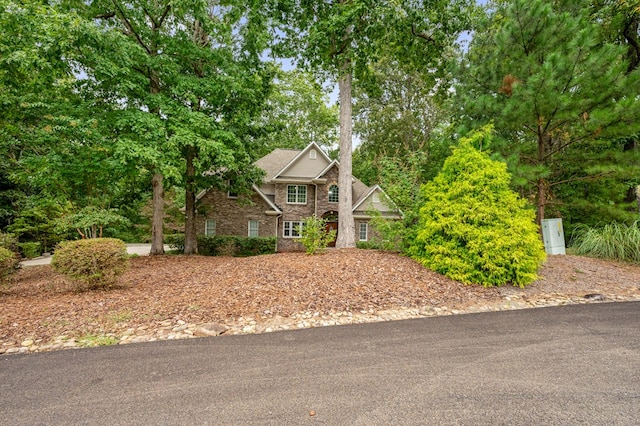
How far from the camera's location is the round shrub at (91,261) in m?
5.20

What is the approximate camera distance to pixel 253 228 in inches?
724

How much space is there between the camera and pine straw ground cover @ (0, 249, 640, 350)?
13.6ft

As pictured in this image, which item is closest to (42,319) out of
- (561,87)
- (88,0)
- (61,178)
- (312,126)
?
(61,178)

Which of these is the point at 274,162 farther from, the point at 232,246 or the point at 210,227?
the point at 232,246

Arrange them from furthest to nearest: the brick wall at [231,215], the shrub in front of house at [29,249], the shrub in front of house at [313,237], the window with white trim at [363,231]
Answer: the window with white trim at [363,231] < the brick wall at [231,215] < the shrub in front of house at [29,249] < the shrub in front of house at [313,237]

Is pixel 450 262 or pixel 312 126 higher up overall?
pixel 312 126

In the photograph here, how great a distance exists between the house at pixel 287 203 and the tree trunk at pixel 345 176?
803 centimetres

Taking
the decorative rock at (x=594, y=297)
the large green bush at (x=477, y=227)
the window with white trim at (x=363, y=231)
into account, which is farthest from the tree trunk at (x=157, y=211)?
the decorative rock at (x=594, y=297)

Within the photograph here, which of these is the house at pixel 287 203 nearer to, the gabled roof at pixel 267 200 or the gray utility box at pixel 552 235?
the gabled roof at pixel 267 200

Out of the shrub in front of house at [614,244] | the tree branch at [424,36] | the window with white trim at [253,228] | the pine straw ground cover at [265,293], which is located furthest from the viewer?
the window with white trim at [253,228]

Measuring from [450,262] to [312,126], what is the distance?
2683 centimetres

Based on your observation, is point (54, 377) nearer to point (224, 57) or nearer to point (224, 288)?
point (224, 288)

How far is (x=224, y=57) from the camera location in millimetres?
9938

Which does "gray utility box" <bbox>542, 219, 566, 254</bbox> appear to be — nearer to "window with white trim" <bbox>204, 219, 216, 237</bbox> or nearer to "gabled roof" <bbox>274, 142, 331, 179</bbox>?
"gabled roof" <bbox>274, 142, 331, 179</bbox>
